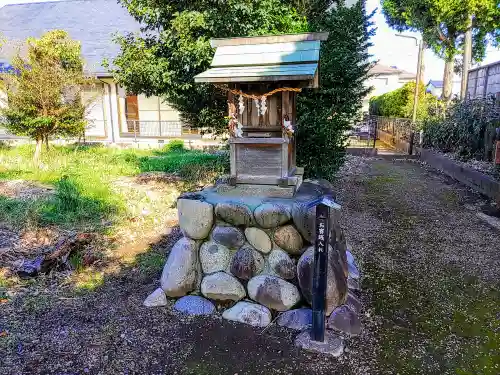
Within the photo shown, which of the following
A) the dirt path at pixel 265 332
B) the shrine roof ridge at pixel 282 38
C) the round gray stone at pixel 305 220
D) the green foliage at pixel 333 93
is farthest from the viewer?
the green foliage at pixel 333 93

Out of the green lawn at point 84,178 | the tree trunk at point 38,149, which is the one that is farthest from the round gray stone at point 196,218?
the tree trunk at point 38,149

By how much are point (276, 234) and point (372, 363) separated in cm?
132

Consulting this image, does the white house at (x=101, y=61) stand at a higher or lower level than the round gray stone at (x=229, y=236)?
higher

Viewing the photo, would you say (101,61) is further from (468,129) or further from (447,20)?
(447,20)

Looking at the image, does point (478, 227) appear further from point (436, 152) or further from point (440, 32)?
point (440, 32)

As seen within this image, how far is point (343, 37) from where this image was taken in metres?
6.39

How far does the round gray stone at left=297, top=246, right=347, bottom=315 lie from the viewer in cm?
341

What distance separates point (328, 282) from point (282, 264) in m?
0.45

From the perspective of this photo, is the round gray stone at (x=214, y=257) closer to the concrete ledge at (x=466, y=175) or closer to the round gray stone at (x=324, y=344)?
the round gray stone at (x=324, y=344)

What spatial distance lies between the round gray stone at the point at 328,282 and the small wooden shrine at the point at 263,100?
2.45 feet

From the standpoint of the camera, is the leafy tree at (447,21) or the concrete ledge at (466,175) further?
the leafy tree at (447,21)

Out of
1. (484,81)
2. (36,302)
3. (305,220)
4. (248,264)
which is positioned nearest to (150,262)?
(36,302)

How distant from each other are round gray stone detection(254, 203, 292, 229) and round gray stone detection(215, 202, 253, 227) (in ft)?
0.29

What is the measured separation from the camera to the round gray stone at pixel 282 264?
139 inches
